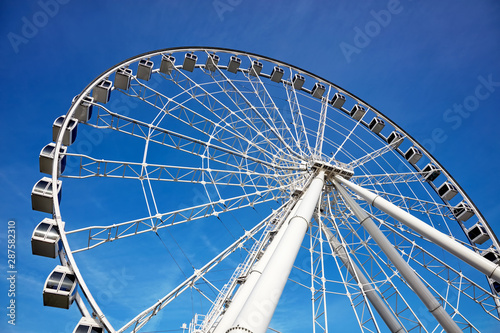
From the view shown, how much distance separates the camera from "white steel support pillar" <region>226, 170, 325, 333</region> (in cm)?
596

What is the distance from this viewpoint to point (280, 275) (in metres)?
7.13

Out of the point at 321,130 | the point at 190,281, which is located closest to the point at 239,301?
the point at 190,281

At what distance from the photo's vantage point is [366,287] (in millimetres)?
16844

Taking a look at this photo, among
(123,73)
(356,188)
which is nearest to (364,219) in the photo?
(356,188)

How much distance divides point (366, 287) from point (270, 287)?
12024 millimetres

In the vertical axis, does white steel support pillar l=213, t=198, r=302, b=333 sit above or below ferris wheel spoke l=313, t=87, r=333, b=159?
below

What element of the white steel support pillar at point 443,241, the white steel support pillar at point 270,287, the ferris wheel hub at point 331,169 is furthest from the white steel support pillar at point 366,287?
the white steel support pillar at point 270,287

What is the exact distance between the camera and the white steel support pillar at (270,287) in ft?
19.6

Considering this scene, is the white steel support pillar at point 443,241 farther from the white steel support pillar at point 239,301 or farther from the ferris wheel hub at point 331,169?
the white steel support pillar at point 239,301

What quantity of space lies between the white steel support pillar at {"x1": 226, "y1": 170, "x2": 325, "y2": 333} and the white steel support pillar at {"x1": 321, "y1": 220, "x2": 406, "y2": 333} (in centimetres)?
889

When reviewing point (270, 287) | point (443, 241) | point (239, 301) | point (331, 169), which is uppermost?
point (331, 169)

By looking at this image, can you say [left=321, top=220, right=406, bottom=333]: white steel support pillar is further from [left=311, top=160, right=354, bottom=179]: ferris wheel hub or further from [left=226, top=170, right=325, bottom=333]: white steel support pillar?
[left=226, top=170, right=325, bottom=333]: white steel support pillar

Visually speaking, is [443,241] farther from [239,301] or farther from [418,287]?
[239,301]

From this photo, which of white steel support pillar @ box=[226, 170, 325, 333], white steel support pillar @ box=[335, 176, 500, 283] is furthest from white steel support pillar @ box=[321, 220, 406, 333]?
white steel support pillar @ box=[226, 170, 325, 333]
